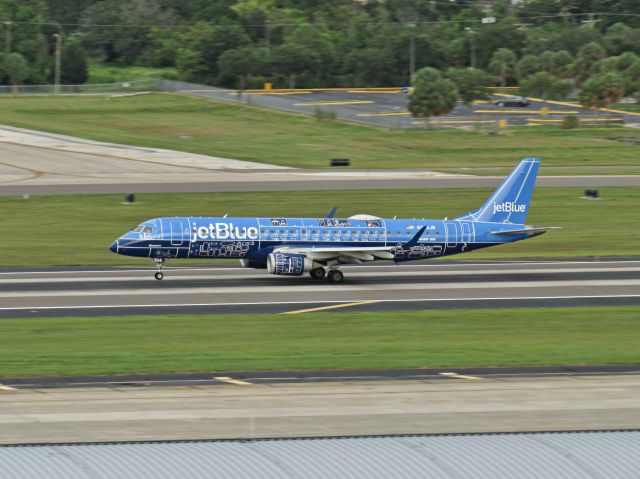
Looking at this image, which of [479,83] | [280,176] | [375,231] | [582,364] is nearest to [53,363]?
[582,364]

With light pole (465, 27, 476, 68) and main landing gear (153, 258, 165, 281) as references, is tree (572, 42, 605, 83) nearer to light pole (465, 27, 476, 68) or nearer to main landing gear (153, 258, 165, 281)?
light pole (465, 27, 476, 68)

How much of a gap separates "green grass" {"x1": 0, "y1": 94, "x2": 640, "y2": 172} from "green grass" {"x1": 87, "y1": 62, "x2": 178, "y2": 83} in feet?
105

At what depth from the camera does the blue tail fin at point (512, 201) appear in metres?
57.3

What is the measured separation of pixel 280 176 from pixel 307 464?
7381 centimetres

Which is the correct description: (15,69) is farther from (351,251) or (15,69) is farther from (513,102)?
(351,251)

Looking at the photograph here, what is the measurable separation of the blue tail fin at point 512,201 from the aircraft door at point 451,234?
1930mm

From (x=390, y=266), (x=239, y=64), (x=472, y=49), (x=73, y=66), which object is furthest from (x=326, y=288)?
(x=472, y=49)

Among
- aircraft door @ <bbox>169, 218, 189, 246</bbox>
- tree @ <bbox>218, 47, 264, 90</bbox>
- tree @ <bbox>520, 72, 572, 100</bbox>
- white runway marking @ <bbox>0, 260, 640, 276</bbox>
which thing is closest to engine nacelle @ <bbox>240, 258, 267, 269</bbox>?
aircraft door @ <bbox>169, 218, 189, 246</bbox>

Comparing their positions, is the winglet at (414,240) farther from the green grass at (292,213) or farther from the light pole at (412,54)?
the light pole at (412,54)

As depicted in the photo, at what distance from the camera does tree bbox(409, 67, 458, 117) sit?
5014 inches

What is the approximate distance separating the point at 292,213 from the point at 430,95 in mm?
56977

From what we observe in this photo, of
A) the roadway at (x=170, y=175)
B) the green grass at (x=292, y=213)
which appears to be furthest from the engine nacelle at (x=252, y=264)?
the roadway at (x=170, y=175)

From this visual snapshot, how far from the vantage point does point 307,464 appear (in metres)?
18.1

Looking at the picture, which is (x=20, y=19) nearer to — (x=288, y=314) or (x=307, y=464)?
(x=288, y=314)
